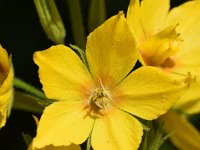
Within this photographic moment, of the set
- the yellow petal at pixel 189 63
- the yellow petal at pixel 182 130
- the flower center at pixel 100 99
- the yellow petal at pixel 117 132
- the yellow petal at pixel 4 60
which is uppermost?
the yellow petal at pixel 4 60

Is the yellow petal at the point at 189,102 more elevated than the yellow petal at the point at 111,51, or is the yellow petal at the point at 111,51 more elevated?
the yellow petal at the point at 111,51

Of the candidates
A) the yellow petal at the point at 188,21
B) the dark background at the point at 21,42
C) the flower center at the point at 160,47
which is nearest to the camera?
the flower center at the point at 160,47

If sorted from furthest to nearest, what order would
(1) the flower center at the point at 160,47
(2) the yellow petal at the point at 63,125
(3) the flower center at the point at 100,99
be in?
(1) the flower center at the point at 160,47 → (3) the flower center at the point at 100,99 → (2) the yellow petal at the point at 63,125

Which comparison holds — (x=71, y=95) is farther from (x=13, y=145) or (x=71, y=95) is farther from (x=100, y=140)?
(x=13, y=145)

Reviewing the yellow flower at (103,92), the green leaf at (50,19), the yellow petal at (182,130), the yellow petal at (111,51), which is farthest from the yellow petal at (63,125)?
the yellow petal at (182,130)

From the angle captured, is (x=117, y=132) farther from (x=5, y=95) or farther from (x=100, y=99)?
(x=5, y=95)

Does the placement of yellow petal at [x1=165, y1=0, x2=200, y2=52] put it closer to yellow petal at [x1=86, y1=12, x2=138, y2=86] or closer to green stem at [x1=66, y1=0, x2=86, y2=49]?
green stem at [x1=66, y1=0, x2=86, y2=49]

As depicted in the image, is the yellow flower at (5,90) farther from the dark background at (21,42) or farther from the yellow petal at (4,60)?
the dark background at (21,42)

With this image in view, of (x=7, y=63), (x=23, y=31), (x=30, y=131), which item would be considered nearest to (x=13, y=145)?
(x=30, y=131)
